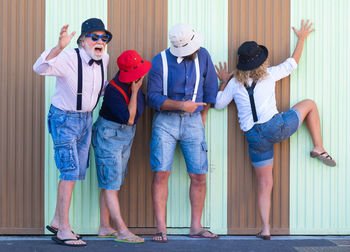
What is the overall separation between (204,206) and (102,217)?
3.49 ft

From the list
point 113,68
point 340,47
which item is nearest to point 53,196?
point 113,68

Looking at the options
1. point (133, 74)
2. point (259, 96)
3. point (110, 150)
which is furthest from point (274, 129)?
point (110, 150)

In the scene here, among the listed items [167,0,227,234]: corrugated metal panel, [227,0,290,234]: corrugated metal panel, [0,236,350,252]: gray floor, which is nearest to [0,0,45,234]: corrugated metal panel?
[0,236,350,252]: gray floor

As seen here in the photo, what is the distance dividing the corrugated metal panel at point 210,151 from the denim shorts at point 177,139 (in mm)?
290

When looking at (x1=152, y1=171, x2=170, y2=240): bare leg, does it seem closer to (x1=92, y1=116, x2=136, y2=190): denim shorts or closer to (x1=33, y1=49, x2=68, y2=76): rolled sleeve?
(x1=92, y1=116, x2=136, y2=190): denim shorts

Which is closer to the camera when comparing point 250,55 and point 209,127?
point 250,55

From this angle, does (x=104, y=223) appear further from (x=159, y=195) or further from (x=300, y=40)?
(x=300, y=40)

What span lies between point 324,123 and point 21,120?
3175 millimetres

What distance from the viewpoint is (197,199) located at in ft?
18.0

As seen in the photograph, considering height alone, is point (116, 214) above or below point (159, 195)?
below

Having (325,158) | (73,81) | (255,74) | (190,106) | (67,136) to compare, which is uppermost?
(255,74)

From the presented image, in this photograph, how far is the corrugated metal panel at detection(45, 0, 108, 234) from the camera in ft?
18.4

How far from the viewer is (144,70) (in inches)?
201

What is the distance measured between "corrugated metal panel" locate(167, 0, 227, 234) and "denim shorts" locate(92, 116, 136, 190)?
2.26ft
